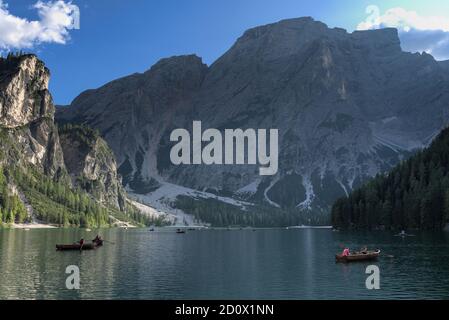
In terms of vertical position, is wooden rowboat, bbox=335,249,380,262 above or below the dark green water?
above

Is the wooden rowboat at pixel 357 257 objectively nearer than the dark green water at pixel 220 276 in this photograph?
No

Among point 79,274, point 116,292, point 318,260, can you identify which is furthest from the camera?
point 318,260

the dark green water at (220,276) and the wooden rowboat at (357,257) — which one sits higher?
the wooden rowboat at (357,257)

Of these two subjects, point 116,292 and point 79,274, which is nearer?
point 116,292

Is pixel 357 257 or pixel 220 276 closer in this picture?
pixel 220 276

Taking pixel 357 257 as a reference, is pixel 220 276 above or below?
below

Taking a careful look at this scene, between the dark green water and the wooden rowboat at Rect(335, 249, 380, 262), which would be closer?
the dark green water
